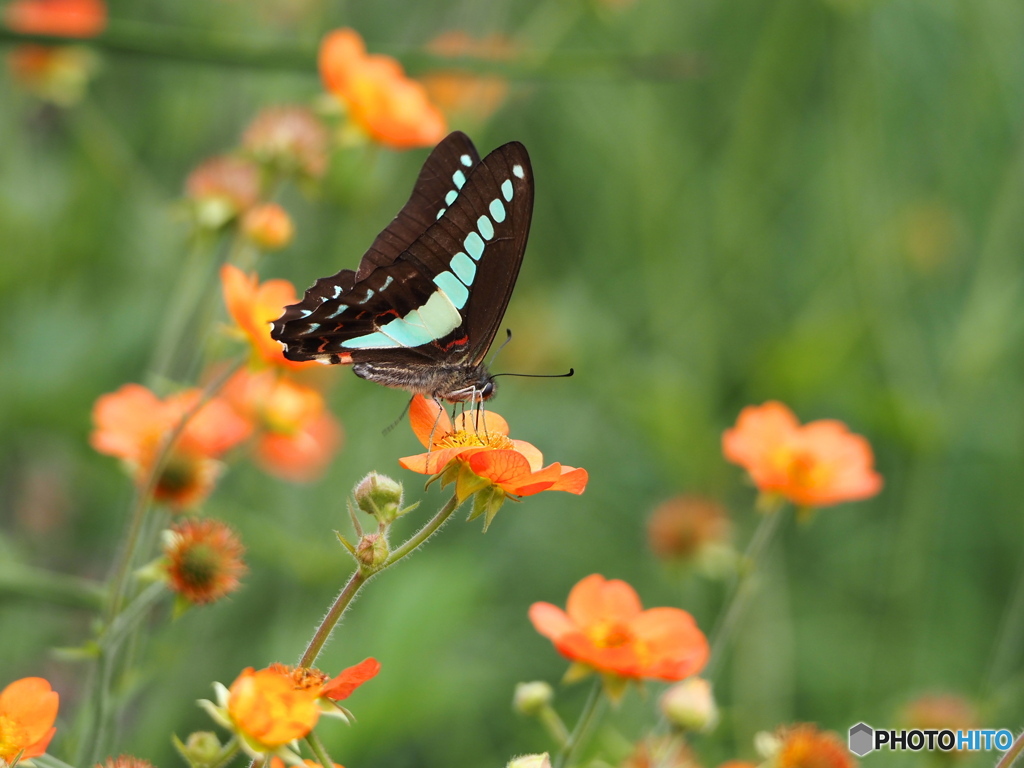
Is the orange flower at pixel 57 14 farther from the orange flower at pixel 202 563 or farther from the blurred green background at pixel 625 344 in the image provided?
the orange flower at pixel 202 563

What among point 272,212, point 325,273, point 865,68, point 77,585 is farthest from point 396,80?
point 865,68

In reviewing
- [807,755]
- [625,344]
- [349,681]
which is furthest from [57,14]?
[807,755]

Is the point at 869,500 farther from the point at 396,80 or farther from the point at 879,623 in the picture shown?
the point at 396,80

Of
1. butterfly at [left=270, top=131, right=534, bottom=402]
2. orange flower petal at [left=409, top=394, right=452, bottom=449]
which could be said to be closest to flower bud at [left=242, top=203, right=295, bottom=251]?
butterfly at [left=270, top=131, right=534, bottom=402]

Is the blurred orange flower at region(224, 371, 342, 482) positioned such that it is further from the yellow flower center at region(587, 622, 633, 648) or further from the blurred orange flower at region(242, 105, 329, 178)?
the yellow flower center at region(587, 622, 633, 648)

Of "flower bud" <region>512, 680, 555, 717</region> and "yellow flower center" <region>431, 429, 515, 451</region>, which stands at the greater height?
"yellow flower center" <region>431, 429, 515, 451</region>

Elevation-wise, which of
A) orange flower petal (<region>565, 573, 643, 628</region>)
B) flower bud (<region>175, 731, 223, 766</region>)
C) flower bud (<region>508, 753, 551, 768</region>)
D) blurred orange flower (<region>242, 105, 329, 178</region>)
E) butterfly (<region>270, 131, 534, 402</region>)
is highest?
blurred orange flower (<region>242, 105, 329, 178</region>)

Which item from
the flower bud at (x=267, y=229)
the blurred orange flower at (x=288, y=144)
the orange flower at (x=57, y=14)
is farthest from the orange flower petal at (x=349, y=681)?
the orange flower at (x=57, y=14)

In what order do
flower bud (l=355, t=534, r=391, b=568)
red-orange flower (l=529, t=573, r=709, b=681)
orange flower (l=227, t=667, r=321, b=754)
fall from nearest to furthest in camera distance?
1. orange flower (l=227, t=667, r=321, b=754)
2. flower bud (l=355, t=534, r=391, b=568)
3. red-orange flower (l=529, t=573, r=709, b=681)
